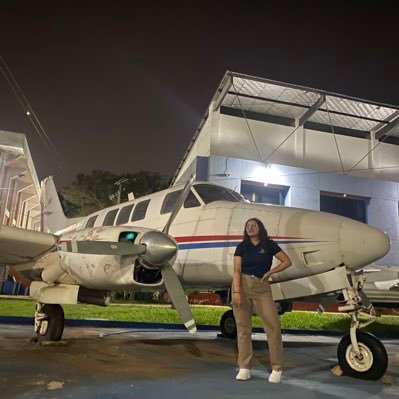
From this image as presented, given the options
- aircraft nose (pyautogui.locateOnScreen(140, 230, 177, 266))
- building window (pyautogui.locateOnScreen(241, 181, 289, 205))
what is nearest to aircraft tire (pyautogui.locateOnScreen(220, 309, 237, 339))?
aircraft nose (pyautogui.locateOnScreen(140, 230, 177, 266))

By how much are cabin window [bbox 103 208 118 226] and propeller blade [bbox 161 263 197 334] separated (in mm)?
3297

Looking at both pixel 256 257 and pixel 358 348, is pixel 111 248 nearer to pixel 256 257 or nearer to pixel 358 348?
pixel 256 257

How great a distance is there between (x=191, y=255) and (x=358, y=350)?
318 cm

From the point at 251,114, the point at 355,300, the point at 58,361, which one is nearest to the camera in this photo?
the point at 355,300

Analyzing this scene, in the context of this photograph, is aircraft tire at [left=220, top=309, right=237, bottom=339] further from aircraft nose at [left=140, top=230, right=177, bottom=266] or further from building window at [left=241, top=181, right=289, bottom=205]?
building window at [left=241, top=181, right=289, bottom=205]

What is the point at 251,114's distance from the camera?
91.8 ft

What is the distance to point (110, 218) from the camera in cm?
984

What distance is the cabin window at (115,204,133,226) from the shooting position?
363 inches

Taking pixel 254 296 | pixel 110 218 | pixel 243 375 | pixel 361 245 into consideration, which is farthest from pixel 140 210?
pixel 361 245

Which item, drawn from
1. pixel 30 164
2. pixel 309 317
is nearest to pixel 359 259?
pixel 309 317

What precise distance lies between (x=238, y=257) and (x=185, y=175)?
78.2 ft

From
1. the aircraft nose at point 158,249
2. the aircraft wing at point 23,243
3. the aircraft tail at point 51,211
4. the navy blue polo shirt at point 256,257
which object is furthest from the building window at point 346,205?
the navy blue polo shirt at point 256,257

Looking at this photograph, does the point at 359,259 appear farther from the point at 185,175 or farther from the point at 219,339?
the point at 185,175

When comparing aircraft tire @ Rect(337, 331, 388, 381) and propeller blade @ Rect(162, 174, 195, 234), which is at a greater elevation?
propeller blade @ Rect(162, 174, 195, 234)
